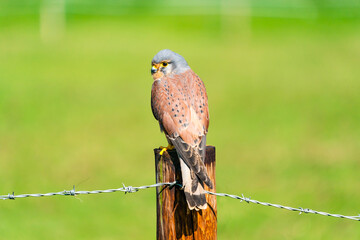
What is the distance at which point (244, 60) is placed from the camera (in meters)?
21.2

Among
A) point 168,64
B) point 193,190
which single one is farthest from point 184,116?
point 193,190

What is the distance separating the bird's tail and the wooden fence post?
6 centimetres

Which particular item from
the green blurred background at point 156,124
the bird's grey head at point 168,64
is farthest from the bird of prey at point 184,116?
the green blurred background at point 156,124

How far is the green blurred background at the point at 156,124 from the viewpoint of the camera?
336 inches

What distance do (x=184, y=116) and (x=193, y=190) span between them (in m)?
0.86

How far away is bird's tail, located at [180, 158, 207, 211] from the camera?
12.4ft

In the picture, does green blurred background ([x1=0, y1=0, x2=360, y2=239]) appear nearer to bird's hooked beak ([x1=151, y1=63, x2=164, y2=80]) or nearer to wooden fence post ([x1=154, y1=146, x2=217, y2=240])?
bird's hooked beak ([x1=151, y1=63, x2=164, y2=80])

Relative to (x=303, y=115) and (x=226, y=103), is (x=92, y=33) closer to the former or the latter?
(x=226, y=103)

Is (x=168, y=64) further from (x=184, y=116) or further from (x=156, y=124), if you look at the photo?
(x=156, y=124)

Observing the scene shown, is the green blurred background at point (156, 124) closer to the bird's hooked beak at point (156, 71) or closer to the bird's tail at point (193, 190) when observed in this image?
the bird's hooked beak at point (156, 71)

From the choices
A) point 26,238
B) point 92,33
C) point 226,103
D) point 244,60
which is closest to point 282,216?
point 26,238

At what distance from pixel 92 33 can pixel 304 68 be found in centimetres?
974

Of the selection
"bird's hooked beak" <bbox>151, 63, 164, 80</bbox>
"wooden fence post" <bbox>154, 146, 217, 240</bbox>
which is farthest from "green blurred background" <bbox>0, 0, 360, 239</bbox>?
"wooden fence post" <bbox>154, 146, 217, 240</bbox>

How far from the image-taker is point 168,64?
205 inches
